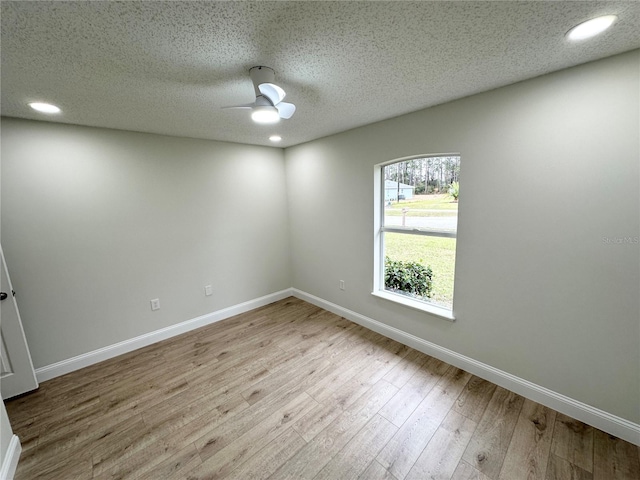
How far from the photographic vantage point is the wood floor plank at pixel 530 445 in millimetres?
1462

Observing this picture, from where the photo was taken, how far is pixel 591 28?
122cm

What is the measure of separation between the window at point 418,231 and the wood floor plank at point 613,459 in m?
1.13

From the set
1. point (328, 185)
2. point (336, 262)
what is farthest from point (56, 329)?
point (328, 185)

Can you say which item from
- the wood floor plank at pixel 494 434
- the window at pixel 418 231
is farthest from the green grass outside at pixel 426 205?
the wood floor plank at pixel 494 434

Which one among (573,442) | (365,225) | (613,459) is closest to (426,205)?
(365,225)

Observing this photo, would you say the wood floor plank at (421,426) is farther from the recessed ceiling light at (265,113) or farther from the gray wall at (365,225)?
the recessed ceiling light at (265,113)

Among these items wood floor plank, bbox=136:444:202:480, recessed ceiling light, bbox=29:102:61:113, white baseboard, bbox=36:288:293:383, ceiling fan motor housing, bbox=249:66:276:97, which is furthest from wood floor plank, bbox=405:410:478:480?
recessed ceiling light, bbox=29:102:61:113

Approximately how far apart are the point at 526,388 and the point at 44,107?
14.2 feet

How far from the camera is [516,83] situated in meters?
1.80

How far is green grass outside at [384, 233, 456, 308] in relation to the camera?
243 centimetres

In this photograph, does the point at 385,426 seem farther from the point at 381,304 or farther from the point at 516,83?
the point at 516,83

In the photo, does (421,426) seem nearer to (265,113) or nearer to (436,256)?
(436,256)

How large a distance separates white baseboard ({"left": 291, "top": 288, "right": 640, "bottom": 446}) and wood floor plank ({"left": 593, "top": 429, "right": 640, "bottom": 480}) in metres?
0.07

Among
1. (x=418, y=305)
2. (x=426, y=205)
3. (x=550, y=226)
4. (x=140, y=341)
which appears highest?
(x=426, y=205)
